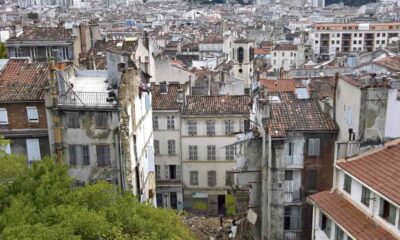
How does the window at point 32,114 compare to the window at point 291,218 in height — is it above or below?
above

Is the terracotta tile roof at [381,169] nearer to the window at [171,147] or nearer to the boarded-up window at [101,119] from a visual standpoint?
the boarded-up window at [101,119]

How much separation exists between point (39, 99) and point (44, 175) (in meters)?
11.6

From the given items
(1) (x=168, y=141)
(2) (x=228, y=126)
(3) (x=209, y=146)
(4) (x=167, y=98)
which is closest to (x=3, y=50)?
(4) (x=167, y=98)

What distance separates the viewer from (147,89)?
141 feet

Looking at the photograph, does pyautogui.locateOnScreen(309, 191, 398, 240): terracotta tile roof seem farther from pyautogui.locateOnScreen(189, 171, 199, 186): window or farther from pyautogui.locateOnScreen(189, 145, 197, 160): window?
pyautogui.locateOnScreen(189, 171, 199, 186): window

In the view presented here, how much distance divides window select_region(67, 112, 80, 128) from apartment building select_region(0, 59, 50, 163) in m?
2.43

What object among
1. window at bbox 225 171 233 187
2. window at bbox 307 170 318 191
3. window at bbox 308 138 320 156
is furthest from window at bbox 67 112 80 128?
window at bbox 307 170 318 191

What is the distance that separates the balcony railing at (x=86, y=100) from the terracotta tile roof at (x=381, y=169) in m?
17.1

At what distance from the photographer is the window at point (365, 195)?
85.2 feet

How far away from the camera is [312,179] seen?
1423 inches

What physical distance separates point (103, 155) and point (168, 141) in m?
18.7

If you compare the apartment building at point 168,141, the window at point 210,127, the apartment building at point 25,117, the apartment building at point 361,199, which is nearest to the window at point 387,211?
the apartment building at point 361,199

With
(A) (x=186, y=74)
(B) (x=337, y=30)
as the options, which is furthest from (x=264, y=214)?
(B) (x=337, y=30)

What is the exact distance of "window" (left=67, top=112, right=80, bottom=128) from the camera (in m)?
36.2
